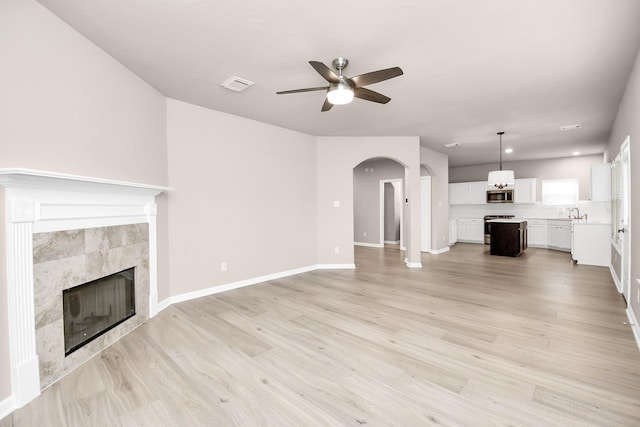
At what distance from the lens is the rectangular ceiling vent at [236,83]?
3157 millimetres

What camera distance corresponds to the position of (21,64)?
1957 millimetres

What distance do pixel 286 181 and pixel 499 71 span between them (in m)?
3.36

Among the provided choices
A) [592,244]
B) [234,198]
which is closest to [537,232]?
[592,244]

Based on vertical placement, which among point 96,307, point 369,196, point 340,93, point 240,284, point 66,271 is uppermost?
point 340,93

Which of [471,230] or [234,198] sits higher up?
[234,198]

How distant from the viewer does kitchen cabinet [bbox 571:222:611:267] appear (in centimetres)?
580

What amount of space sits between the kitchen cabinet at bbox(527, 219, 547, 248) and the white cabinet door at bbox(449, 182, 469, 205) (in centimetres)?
184

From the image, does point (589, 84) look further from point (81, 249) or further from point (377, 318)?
point (81, 249)

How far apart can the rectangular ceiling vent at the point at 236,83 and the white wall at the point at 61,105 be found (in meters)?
0.89

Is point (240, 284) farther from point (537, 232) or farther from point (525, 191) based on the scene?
point (537, 232)

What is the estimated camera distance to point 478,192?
9328 millimetres

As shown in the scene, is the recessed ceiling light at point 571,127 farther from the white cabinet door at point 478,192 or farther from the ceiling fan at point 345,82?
the ceiling fan at point 345,82

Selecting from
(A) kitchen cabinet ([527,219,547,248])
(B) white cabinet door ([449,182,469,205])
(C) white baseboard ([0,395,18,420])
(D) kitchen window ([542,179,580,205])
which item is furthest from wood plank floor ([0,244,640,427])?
(B) white cabinet door ([449,182,469,205])

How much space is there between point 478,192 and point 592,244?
3641 millimetres
